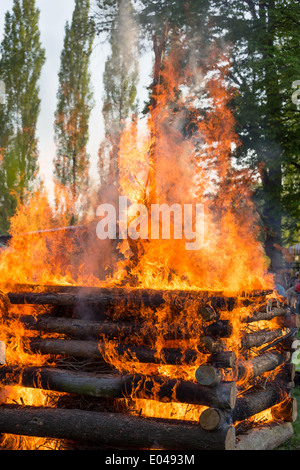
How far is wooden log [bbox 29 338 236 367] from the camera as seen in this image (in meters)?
5.13

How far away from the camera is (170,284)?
20.0 ft

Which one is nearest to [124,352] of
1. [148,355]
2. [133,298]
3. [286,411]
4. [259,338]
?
[148,355]

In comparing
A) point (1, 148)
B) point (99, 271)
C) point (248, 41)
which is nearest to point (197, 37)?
point (248, 41)

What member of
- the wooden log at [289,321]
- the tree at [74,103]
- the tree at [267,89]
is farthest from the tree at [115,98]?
the wooden log at [289,321]

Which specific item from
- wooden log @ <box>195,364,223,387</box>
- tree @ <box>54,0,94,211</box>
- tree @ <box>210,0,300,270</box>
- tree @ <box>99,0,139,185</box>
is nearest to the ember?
wooden log @ <box>195,364,223,387</box>

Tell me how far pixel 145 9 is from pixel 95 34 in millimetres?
2166

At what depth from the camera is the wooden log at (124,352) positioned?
513 cm

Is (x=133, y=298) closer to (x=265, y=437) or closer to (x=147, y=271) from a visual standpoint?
(x=147, y=271)

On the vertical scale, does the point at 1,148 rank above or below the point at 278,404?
above

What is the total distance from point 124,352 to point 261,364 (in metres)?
1.79

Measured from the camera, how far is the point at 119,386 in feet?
17.1

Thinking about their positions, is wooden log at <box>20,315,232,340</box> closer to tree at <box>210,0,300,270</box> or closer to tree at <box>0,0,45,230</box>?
tree at <box>210,0,300,270</box>
